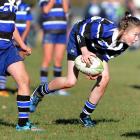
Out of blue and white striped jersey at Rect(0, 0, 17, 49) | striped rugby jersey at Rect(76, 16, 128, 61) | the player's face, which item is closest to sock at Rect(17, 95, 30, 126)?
blue and white striped jersey at Rect(0, 0, 17, 49)

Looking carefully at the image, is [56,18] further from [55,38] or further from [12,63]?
[12,63]

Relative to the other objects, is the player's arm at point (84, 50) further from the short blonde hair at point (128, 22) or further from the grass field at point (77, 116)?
the grass field at point (77, 116)

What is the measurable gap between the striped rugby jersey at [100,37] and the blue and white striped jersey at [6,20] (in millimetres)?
1007

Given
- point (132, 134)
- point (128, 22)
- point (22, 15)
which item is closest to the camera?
point (132, 134)

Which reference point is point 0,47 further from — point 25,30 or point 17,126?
point 25,30

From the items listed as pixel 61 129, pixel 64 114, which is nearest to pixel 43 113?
pixel 64 114

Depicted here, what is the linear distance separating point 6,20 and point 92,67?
50.9 inches

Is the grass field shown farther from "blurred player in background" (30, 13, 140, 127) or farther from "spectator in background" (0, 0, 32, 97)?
"blurred player in background" (30, 13, 140, 127)

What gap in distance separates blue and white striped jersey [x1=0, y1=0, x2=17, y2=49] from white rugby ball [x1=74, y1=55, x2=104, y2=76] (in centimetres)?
100

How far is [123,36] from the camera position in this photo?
8273 millimetres

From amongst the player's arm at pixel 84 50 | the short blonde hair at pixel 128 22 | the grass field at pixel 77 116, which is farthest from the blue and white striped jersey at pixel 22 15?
the short blonde hair at pixel 128 22

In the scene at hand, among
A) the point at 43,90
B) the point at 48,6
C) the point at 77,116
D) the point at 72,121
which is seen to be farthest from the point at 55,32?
the point at 72,121

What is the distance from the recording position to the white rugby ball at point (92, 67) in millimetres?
8258

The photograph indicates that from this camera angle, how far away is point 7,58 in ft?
26.3
